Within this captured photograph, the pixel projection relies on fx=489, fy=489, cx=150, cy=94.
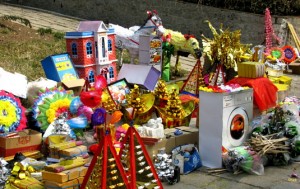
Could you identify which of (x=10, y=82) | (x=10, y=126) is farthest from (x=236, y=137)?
(x=10, y=82)

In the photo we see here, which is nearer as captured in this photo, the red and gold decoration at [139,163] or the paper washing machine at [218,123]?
the red and gold decoration at [139,163]

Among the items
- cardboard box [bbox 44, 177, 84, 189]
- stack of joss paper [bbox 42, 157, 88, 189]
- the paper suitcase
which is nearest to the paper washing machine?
the paper suitcase

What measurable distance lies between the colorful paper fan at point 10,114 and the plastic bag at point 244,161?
2649 mm

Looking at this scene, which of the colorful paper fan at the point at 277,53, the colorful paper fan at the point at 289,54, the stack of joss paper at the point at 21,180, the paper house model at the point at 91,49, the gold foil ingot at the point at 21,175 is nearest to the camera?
the stack of joss paper at the point at 21,180

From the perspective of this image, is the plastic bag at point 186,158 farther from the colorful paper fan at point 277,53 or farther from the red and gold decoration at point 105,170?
the colorful paper fan at point 277,53

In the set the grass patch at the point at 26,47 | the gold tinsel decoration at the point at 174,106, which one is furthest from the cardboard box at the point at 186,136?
the grass patch at the point at 26,47

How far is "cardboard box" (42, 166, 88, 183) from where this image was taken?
4.82 meters

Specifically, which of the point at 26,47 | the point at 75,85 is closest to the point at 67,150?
the point at 75,85

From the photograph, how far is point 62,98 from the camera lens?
21.7 ft

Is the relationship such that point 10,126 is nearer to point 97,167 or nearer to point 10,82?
point 10,82

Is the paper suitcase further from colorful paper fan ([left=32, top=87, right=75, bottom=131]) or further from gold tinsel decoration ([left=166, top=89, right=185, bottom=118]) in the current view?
colorful paper fan ([left=32, top=87, right=75, bottom=131])

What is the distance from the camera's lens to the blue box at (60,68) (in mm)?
7609

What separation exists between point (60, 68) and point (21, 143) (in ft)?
6.47

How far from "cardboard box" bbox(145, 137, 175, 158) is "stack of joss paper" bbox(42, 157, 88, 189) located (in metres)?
1.04
